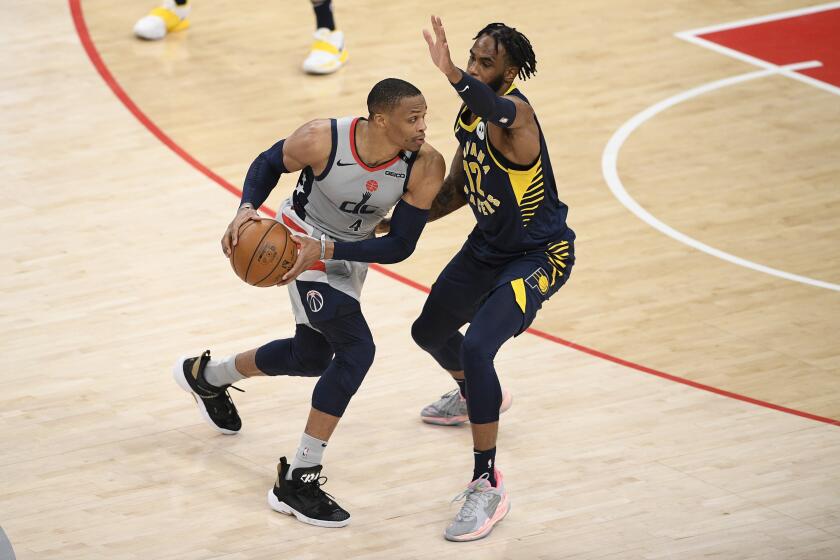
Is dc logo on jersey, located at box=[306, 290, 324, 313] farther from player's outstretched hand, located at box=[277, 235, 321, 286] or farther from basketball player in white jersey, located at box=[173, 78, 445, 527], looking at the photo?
player's outstretched hand, located at box=[277, 235, 321, 286]

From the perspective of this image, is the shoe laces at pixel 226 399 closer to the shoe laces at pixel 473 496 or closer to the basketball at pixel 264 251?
the basketball at pixel 264 251

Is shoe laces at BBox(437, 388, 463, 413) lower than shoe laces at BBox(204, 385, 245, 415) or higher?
lower

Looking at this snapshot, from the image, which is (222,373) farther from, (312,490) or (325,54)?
(325,54)

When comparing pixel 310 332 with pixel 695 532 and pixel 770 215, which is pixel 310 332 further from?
pixel 770 215

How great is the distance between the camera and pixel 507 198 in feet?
20.0

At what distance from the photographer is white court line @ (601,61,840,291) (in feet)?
28.9

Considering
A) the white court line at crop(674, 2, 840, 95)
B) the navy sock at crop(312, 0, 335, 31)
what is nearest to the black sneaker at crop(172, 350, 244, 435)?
the navy sock at crop(312, 0, 335, 31)

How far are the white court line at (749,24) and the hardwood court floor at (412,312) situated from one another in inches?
5.6

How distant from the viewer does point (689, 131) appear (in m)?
10.6

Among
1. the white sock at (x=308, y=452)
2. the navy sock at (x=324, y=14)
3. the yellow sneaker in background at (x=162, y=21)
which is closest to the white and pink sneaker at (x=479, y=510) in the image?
the white sock at (x=308, y=452)

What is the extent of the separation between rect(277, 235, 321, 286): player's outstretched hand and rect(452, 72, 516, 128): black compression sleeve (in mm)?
895

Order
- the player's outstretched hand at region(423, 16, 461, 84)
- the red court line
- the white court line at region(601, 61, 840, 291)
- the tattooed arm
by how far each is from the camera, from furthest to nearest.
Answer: the white court line at region(601, 61, 840, 291) < the red court line < the tattooed arm < the player's outstretched hand at region(423, 16, 461, 84)

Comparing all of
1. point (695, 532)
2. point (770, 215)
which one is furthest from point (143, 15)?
point (695, 532)

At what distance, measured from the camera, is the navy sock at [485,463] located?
596cm
